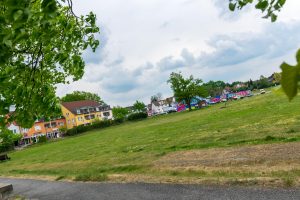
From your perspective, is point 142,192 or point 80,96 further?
point 80,96

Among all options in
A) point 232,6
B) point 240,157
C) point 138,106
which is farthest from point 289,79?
point 138,106

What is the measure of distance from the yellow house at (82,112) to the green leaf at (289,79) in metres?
113

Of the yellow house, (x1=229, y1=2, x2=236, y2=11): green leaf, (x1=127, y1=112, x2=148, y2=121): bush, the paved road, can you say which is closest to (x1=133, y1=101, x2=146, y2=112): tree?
the yellow house

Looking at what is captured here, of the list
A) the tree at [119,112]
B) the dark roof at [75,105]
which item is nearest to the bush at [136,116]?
the tree at [119,112]

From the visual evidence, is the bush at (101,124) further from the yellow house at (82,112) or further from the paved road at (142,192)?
the paved road at (142,192)

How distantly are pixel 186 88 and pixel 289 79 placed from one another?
8985 cm

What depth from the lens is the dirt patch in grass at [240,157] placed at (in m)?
11.1

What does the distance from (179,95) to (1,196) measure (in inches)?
3042

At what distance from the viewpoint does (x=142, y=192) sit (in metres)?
11.1

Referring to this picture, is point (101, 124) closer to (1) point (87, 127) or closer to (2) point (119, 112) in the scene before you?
(1) point (87, 127)

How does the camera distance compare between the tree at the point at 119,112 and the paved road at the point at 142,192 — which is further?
the tree at the point at 119,112

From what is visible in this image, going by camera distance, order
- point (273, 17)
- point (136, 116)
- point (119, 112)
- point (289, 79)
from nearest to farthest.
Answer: point (289, 79) → point (273, 17) → point (136, 116) → point (119, 112)

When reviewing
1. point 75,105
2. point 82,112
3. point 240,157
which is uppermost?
point 75,105

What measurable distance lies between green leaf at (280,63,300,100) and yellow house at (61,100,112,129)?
370 feet
